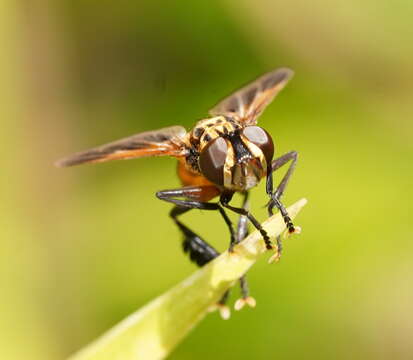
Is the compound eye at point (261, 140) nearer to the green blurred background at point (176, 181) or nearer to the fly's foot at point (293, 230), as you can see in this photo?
the fly's foot at point (293, 230)

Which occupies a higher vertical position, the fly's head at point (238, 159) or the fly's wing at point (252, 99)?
the fly's wing at point (252, 99)

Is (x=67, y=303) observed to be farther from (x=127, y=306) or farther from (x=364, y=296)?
(x=364, y=296)

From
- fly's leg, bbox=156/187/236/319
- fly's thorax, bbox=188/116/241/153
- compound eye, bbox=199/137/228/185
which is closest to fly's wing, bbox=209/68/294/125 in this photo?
fly's thorax, bbox=188/116/241/153

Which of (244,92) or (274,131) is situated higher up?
(244,92)

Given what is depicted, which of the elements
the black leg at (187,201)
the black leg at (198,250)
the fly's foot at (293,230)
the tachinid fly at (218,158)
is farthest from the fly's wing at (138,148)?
the fly's foot at (293,230)

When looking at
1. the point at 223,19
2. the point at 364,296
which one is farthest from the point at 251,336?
the point at 223,19

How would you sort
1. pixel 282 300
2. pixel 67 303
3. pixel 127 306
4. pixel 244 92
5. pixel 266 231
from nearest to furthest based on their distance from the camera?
pixel 266 231
pixel 244 92
pixel 282 300
pixel 127 306
pixel 67 303

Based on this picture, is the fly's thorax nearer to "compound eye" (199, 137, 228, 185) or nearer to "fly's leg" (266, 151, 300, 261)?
"compound eye" (199, 137, 228, 185)
